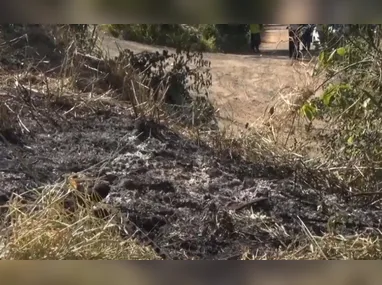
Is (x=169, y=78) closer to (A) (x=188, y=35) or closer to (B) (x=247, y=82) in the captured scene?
(A) (x=188, y=35)

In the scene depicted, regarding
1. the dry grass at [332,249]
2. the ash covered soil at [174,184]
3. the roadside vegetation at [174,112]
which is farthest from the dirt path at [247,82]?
the dry grass at [332,249]

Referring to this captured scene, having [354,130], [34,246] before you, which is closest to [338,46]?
[354,130]

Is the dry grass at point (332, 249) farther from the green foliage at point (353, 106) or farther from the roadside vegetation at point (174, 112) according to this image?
the green foliage at point (353, 106)

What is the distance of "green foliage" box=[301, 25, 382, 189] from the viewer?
2154 millimetres

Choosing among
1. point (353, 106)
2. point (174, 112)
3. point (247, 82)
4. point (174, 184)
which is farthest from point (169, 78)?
point (353, 106)

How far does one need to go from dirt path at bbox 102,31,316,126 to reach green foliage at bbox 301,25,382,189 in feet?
0.38

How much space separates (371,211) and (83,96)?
44.7 inches

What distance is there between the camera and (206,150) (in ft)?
7.69

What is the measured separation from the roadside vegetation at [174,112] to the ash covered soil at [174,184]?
0.03m

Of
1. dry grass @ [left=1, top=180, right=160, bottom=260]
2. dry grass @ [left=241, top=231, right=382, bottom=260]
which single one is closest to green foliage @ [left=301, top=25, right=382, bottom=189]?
dry grass @ [left=241, top=231, right=382, bottom=260]

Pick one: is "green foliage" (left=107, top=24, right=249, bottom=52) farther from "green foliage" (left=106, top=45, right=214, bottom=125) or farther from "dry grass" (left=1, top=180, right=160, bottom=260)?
"dry grass" (left=1, top=180, right=160, bottom=260)

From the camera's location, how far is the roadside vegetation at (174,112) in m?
1.72
